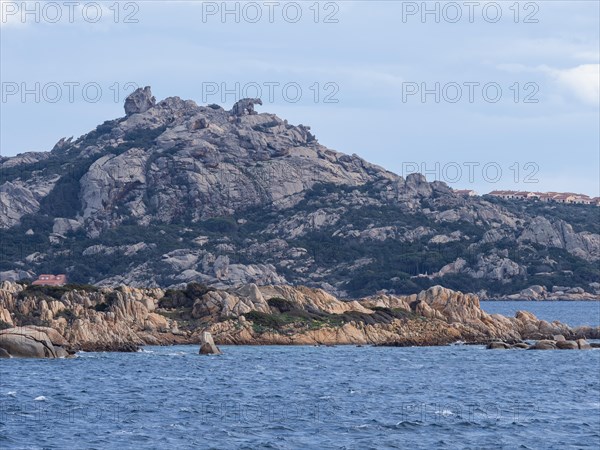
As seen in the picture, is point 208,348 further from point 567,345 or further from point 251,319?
point 567,345

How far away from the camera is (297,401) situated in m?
67.8

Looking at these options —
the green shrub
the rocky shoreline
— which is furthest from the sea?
the green shrub

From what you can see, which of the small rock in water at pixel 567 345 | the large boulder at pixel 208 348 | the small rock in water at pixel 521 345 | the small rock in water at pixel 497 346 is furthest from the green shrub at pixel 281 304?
the small rock in water at pixel 567 345

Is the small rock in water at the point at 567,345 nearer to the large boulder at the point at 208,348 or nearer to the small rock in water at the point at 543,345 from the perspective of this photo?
the small rock in water at the point at 543,345

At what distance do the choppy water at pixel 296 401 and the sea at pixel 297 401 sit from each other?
0.27ft

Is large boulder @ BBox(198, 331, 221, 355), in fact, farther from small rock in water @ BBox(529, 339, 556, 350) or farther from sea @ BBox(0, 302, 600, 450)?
small rock in water @ BBox(529, 339, 556, 350)

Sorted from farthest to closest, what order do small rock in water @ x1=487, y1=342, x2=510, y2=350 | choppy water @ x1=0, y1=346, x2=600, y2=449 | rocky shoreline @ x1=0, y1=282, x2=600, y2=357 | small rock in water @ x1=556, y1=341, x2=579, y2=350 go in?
small rock in water @ x1=556, y1=341, x2=579, y2=350 < small rock in water @ x1=487, y1=342, x2=510, y2=350 < rocky shoreline @ x1=0, y1=282, x2=600, y2=357 < choppy water @ x1=0, y1=346, x2=600, y2=449

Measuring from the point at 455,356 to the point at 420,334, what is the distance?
1700 cm

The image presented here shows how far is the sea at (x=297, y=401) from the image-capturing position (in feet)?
174

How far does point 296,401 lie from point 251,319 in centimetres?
4955

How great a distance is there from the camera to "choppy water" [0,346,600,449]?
53.2 metres

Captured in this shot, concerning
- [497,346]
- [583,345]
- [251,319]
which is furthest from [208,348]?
[583,345]

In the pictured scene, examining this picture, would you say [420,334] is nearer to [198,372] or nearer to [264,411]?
[198,372]

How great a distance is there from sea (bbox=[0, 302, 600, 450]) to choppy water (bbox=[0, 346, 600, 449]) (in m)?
0.08
